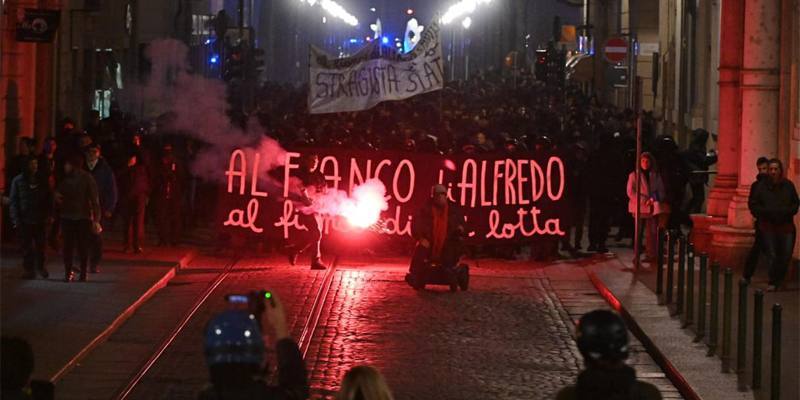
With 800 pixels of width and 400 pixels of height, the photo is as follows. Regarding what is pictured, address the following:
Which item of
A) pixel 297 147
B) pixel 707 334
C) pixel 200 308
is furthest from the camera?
pixel 297 147

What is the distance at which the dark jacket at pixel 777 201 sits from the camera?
18.8 meters

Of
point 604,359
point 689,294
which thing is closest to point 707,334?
point 689,294

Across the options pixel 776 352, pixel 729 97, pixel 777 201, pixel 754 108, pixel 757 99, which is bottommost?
pixel 776 352

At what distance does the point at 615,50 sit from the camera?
31.4 m

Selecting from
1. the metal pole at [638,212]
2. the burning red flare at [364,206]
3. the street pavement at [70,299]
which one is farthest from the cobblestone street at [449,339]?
the street pavement at [70,299]

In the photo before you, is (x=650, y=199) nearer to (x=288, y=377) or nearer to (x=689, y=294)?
(x=689, y=294)

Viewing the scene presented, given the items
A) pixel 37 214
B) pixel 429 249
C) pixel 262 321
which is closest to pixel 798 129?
pixel 429 249

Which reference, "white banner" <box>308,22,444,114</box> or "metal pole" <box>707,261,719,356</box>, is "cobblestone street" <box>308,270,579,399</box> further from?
"white banner" <box>308,22,444,114</box>

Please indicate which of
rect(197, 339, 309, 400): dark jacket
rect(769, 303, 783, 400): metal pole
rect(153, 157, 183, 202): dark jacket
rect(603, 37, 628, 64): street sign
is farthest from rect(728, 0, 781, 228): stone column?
rect(197, 339, 309, 400): dark jacket

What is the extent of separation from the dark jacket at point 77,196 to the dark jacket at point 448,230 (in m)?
3.55

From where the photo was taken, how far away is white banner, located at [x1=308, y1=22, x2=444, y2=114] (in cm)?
2723

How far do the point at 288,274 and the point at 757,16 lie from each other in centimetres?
683

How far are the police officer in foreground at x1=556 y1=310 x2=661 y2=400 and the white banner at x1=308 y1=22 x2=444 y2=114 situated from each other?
21277 mm

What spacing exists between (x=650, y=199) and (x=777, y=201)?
3.66 m
